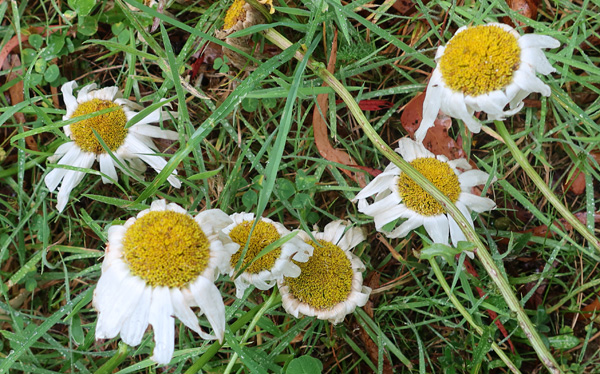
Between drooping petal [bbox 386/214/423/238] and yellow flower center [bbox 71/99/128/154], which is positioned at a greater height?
yellow flower center [bbox 71/99/128/154]

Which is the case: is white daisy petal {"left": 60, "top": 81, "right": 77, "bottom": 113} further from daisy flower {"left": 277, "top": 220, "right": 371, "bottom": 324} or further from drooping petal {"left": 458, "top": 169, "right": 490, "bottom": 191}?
drooping petal {"left": 458, "top": 169, "right": 490, "bottom": 191}

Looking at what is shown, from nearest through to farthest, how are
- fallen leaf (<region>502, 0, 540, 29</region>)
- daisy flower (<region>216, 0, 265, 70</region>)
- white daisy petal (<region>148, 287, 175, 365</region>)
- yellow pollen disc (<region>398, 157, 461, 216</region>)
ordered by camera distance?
white daisy petal (<region>148, 287, 175, 365</region>) → yellow pollen disc (<region>398, 157, 461, 216</region>) → daisy flower (<region>216, 0, 265, 70</region>) → fallen leaf (<region>502, 0, 540, 29</region>)

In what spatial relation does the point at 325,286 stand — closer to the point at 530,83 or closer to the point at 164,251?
the point at 164,251


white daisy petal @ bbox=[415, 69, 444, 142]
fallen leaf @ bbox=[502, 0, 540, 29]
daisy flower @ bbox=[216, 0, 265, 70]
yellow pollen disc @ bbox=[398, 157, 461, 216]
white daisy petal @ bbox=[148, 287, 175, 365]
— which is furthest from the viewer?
fallen leaf @ bbox=[502, 0, 540, 29]

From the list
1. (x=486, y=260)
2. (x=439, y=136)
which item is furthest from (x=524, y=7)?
(x=486, y=260)

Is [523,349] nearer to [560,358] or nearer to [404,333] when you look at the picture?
[560,358]

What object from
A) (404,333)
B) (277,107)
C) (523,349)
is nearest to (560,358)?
(523,349)

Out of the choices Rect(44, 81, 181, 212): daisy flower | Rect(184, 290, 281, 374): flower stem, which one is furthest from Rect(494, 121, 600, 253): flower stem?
Rect(44, 81, 181, 212): daisy flower
